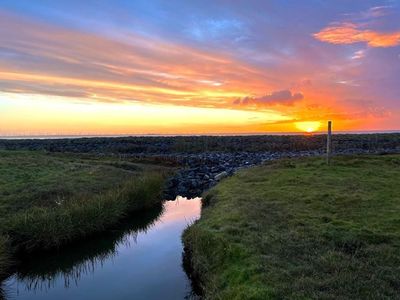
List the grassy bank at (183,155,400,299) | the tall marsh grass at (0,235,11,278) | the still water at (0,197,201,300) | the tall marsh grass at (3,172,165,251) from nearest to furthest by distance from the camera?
1. the grassy bank at (183,155,400,299)
2. the still water at (0,197,201,300)
3. the tall marsh grass at (0,235,11,278)
4. the tall marsh grass at (3,172,165,251)

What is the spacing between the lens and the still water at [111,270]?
44.0 ft

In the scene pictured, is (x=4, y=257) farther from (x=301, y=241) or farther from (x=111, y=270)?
(x=301, y=241)

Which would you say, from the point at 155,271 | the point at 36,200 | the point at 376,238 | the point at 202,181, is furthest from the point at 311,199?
the point at 202,181

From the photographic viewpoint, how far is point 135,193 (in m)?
24.3

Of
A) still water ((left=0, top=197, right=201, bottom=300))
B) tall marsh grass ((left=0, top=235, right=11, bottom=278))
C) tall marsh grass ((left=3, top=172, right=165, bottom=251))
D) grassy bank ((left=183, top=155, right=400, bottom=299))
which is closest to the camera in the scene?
grassy bank ((left=183, top=155, right=400, bottom=299))

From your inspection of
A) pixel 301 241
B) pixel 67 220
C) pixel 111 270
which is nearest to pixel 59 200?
pixel 67 220

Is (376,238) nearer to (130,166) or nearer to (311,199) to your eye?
(311,199)

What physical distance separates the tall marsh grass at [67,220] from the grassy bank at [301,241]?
193 inches

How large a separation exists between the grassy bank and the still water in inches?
46.8

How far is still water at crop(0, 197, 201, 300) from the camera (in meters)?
13.4

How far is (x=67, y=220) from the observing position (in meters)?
17.8

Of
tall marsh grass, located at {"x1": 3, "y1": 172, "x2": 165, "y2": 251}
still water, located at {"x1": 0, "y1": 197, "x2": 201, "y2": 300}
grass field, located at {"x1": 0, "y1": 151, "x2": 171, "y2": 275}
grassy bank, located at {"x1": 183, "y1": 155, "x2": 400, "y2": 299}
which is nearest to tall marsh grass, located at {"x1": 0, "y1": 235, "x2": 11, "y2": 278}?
grass field, located at {"x1": 0, "y1": 151, "x2": 171, "y2": 275}

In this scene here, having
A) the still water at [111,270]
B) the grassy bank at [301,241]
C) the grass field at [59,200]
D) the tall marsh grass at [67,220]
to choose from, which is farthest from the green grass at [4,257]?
the grassy bank at [301,241]

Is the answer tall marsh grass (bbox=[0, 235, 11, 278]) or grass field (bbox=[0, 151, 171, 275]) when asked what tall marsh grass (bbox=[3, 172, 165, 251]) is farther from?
tall marsh grass (bbox=[0, 235, 11, 278])
